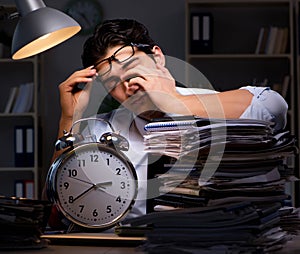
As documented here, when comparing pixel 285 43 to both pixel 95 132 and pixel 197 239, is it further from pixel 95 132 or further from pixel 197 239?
pixel 197 239

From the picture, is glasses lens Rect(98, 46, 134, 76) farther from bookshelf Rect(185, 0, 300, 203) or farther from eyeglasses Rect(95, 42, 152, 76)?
bookshelf Rect(185, 0, 300, 203)

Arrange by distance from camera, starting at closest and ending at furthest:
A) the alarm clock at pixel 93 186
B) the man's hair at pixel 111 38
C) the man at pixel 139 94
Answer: the alarm clock at pixel 93 186
the man at pixel 139 94
the man's hair at pixel 111 38

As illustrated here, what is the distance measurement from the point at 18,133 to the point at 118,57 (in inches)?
144

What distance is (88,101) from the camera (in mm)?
1940

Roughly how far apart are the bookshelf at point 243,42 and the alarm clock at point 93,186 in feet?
12.0

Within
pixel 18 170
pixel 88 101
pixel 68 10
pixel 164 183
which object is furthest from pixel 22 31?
pixel 68 10

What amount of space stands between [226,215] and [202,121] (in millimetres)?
293

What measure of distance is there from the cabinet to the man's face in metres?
3.49

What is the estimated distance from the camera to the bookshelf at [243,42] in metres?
5.13

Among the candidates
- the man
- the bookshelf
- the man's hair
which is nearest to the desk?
the man

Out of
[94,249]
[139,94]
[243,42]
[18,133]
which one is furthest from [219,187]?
[243,42]

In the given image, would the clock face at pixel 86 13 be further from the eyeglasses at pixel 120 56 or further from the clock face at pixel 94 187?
Answer: the clock face at pixel 94 187

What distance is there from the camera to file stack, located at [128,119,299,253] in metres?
1.13

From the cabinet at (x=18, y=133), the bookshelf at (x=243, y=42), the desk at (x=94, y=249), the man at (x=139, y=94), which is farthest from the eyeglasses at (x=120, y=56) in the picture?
the cabinet at (x=18, y=133)
